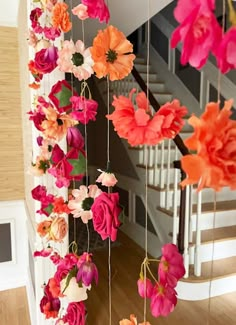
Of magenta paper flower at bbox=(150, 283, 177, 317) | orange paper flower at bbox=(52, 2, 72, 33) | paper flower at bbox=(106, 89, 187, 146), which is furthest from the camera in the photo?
orange paper flower at bbox=(52, 2, 72, 33)

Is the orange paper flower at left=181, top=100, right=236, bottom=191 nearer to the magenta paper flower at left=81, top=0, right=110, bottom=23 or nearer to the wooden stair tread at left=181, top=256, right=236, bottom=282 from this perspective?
the magenta paper flower at left=81, top=0, right=110, bottom=23

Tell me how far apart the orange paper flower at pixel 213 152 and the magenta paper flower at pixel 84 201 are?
595 mm

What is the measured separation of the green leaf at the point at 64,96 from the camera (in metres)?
1.17

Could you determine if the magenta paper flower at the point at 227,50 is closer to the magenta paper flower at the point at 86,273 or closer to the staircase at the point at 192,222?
the magenta paper flower at the point at 86,273

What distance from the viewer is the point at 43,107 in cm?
116

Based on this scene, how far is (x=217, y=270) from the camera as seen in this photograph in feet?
8.97

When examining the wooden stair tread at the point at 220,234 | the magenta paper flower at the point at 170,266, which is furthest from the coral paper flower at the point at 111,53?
the wooden stair tread at the point at 220,234

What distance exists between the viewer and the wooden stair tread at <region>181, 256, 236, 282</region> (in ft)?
8.34

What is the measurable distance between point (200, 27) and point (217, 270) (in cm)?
271

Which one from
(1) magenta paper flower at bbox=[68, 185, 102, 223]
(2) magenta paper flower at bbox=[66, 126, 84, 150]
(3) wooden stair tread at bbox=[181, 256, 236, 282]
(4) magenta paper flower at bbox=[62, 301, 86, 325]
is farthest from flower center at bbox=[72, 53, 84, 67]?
(3) wooden stair tread at bbox=[181, 256, 236, 282]

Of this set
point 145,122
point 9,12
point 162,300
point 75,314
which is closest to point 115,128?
point 145,122

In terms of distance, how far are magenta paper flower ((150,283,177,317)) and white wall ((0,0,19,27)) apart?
2.64 metres

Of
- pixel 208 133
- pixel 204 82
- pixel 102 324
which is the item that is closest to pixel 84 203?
pixel 208 133

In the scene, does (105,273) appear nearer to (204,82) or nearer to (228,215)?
(228,215)
